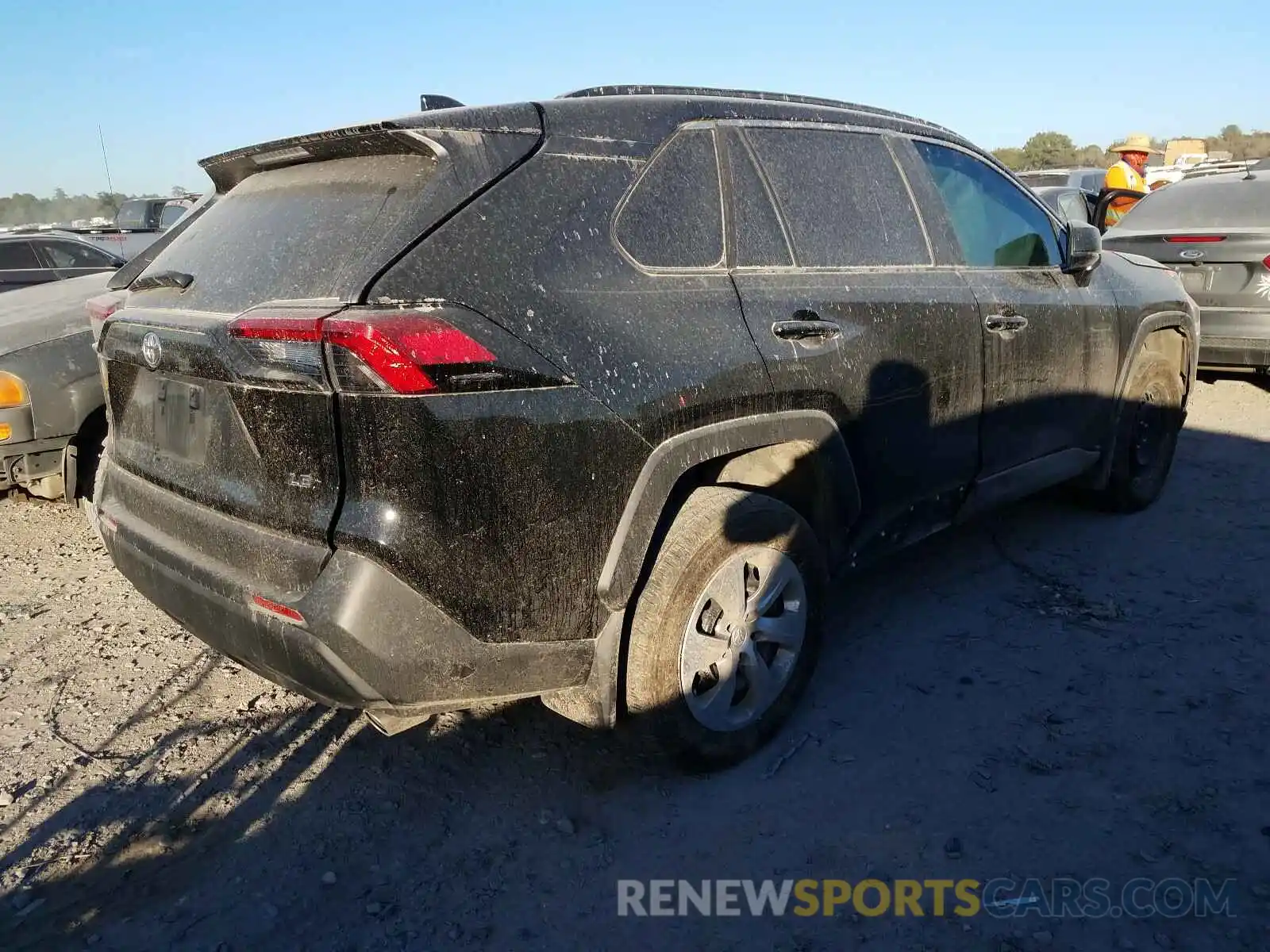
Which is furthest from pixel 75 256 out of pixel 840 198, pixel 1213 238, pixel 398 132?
pixel 1213 238

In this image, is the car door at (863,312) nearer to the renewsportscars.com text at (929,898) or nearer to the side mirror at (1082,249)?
the side mirror at (1082,249)

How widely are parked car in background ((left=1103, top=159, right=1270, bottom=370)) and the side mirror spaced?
123 inches

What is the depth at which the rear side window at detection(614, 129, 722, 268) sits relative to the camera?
254cm

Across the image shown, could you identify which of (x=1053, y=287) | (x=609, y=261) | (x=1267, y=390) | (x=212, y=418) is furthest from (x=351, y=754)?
(x=1267, y=390)

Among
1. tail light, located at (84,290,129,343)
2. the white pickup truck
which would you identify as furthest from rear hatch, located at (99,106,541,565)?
the white pickup truck

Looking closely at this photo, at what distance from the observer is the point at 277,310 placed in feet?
7.14

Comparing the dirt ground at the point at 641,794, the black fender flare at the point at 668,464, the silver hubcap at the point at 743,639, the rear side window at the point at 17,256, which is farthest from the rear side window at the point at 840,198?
the rear side window at the point at 17,256

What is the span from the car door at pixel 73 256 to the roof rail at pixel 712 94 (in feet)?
22.8

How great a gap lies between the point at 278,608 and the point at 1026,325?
2877mm

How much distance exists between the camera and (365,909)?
2383 mm

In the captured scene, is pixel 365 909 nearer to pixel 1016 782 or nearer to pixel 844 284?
pixel 1016 782

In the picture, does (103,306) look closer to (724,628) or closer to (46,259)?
(724,628)

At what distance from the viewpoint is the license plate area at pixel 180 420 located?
2.43 meters

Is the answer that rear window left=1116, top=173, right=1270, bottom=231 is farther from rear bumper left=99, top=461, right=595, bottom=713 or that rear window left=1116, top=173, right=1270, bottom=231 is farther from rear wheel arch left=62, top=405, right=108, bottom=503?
rear wheel arch left=62, top=405, right=108, bottom=503
